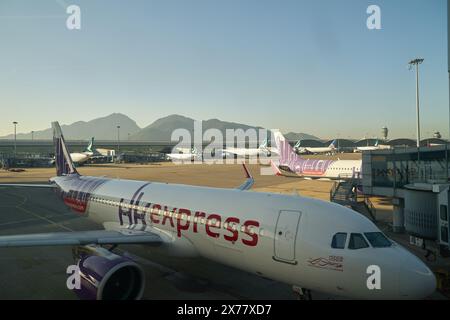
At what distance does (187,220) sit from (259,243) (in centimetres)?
387

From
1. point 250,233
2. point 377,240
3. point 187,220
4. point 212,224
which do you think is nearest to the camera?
point 377,240

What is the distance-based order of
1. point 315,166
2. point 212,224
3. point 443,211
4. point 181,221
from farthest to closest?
point 315,166
point 443,211
point 181,221
point 212,224

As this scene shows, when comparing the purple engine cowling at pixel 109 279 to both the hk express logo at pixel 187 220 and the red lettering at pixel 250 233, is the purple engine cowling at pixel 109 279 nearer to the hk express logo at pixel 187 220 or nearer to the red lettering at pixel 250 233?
the hk express logo at pixel 187 220

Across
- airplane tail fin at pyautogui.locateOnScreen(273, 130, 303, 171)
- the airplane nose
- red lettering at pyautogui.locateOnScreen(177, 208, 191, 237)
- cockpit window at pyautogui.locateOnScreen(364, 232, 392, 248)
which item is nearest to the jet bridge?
cockpit window at pyautogui.locateOnScreen(364, 232, 392, 248)

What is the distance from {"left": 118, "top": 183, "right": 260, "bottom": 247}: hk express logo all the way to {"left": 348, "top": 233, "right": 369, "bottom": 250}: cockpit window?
121 inches

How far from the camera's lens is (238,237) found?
12352 millimetres

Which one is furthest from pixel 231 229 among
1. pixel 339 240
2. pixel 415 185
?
pixel 415 185

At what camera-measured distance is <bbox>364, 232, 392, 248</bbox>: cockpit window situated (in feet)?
33.3

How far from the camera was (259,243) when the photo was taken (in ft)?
38.3

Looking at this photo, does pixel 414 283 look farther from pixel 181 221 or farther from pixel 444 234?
pixel 181 221

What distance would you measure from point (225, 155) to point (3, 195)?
309 ft

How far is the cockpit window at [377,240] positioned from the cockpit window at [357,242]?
0.65ft
